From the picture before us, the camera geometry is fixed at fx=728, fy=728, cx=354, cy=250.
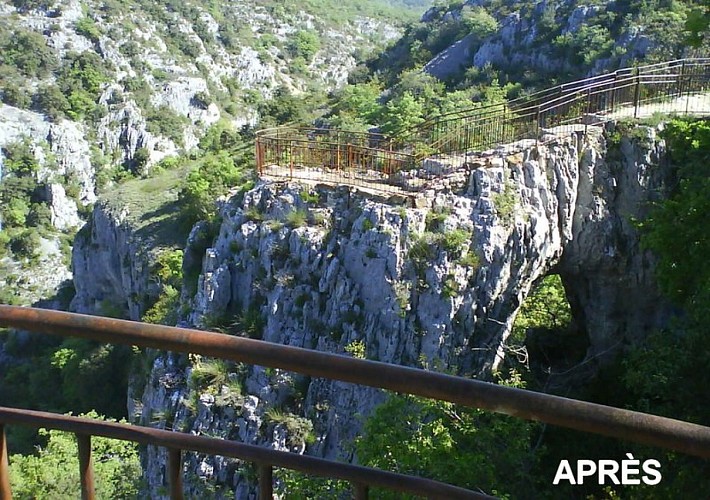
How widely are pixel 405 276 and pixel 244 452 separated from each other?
9512 millimetres

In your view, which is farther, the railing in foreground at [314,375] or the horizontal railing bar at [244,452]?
the horizontal railing bar at [244,452]

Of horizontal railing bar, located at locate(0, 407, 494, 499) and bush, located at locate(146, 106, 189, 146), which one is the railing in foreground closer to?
horizontal railing bar, located at locate(0, 407, 494, 499)

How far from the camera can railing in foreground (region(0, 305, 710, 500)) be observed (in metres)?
1.43

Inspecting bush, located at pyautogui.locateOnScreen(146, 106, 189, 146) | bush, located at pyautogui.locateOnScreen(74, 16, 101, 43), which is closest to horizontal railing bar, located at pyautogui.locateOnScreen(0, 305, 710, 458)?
bush, located at pyautogui.locateOnScreen(146, 106, 189, 146)

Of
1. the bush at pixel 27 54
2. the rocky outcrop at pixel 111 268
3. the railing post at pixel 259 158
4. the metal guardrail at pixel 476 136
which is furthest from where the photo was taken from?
the bush at pixel 27 54

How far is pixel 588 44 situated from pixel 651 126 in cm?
1835

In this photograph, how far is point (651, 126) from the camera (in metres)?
Answer: 12.8

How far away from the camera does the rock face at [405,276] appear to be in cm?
1127

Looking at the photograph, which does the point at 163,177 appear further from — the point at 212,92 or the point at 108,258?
the point at 212,92

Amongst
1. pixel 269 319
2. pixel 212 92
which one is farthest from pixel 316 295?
pixel 212 92

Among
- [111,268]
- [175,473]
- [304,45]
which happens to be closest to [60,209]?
[111,268]

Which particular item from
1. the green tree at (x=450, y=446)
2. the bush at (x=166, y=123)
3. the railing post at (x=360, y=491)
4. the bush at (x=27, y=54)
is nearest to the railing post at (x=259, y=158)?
the green tree at (x=450, y=446)

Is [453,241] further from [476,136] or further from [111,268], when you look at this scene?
[111,268]

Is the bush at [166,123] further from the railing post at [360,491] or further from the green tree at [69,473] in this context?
the railing post at [360,491]
